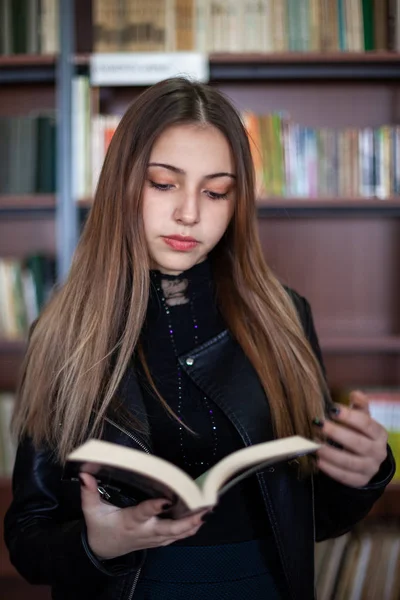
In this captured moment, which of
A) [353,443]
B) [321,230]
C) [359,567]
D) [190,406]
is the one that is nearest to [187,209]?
[190,406]

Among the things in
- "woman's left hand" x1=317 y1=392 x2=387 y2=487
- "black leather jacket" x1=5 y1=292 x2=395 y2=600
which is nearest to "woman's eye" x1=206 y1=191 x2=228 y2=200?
"black leather jacket" x1=5 y1=292 x2=395 y2=600

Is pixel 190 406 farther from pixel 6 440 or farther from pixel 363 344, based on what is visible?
pixel 6 440

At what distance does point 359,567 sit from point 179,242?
1408 mm

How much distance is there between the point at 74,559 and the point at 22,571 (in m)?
0.15

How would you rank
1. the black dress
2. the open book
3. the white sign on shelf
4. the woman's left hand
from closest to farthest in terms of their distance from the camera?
the open book
the woman's left hand
the black dress
the white sign on shelf

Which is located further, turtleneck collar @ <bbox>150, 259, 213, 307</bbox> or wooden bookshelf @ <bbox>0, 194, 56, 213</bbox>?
wooden bookshelf @ <bbox>0, 194, 56, 213</bbox>

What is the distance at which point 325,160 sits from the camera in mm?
2250

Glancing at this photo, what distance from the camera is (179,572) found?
1021mm

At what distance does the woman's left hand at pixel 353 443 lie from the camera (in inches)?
36.1

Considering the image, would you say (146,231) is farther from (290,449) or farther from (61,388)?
(290,449)

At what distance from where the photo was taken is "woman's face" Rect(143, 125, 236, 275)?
1.10 metres

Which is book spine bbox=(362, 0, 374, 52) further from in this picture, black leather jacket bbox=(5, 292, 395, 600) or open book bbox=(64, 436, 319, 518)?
open book bbox=(64, 436, 319, 518)

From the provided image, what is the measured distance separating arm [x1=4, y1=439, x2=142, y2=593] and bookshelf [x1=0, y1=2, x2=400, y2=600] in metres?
1.38

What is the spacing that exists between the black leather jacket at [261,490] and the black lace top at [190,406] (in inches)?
1.3
